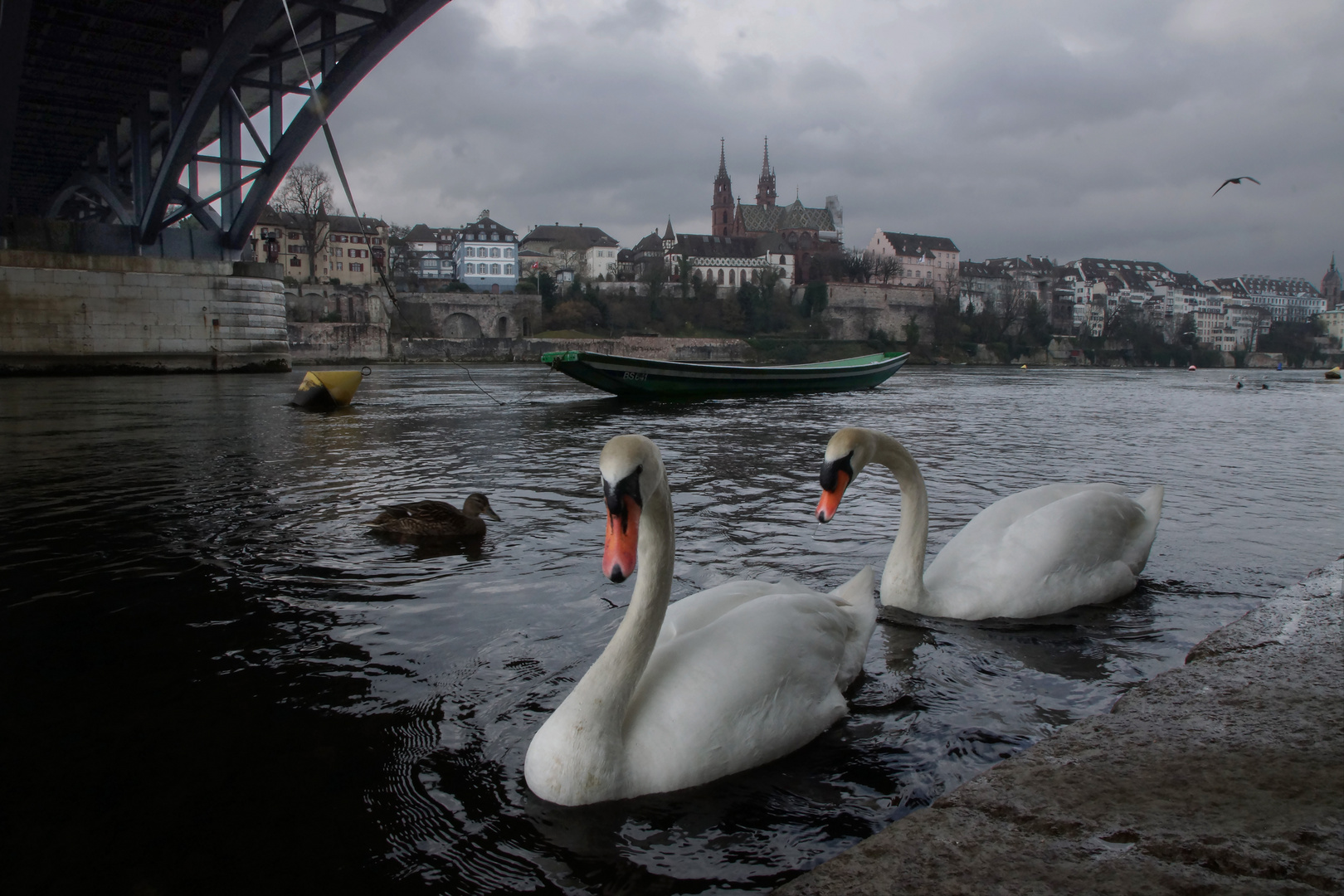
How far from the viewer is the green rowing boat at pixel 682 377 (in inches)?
696

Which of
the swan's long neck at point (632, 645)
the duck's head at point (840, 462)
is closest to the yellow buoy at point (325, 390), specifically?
the duck's head at point (840, 462)

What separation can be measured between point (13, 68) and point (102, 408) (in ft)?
22.1

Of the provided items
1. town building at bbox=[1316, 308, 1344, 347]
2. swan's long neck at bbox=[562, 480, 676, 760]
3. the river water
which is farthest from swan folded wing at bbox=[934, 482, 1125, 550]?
town building at bbox=[1316, 308, 1344, 347]

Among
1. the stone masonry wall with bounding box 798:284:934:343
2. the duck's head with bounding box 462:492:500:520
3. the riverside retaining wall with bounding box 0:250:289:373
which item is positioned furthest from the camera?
the stone masonry wall with bounding box 798:284:934:343

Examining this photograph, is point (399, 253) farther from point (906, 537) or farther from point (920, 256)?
point (906, 537)

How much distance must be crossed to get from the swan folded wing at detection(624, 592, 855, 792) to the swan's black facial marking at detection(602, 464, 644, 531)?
59cm

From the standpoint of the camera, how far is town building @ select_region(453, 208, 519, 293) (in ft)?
322

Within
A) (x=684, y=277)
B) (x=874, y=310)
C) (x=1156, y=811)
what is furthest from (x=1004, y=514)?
(x=874, y=310)

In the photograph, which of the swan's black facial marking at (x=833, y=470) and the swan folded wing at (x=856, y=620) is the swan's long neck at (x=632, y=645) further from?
the swan's black facial marking at (x=833, y=470)

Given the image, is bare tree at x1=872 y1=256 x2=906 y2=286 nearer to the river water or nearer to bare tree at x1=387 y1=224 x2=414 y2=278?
bare tree at x1=387 y1=224 x2=414 y2=278

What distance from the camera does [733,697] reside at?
246cm

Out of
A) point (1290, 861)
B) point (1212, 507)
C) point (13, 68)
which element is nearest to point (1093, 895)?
point (1290, 861)

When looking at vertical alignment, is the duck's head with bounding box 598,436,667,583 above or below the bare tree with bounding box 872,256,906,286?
below

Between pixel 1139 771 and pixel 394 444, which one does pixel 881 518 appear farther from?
pixel 394 444
